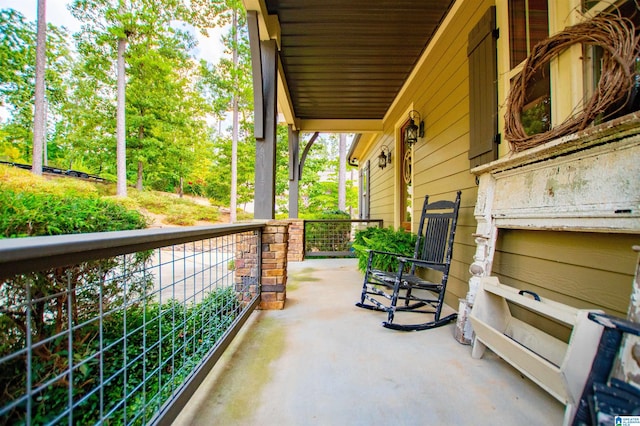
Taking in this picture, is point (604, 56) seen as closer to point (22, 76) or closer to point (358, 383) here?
point (358, 383)

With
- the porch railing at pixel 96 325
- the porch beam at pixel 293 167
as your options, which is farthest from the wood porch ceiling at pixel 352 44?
the porch railing at pixel 96 325

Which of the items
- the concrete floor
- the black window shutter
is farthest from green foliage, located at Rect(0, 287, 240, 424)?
the black window shutter

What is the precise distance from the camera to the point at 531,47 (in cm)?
173

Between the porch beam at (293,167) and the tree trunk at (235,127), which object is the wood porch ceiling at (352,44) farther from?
the tree trunk at (235,127)

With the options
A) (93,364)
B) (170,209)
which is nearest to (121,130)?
(170,209)

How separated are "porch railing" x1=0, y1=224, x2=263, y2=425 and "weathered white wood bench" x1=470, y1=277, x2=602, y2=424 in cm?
143

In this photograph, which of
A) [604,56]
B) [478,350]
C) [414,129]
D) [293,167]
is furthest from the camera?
[293,167]

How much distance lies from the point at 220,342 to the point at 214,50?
57.6 ft

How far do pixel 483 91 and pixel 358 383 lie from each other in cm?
220

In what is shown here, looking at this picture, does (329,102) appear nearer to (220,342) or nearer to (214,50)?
(220,342)

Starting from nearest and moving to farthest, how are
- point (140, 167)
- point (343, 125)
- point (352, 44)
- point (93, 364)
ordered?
point (93, 364) < point (352, 44) < point (343, 125) < point (140, 167)

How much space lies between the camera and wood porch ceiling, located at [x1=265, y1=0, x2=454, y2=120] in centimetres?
259

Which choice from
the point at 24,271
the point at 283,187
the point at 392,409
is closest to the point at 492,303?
the point at 392,409

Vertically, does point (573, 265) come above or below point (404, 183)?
below
